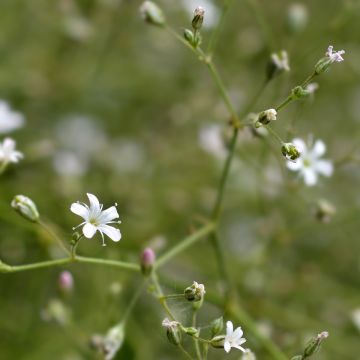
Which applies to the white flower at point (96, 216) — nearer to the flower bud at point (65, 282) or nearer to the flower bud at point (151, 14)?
the flower bud at point (65, 282)

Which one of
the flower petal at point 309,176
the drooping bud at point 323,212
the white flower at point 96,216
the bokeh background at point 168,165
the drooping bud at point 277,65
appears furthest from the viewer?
the bokeh background at point 168,165

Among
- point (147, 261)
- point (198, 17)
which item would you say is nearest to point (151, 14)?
point (198, 17)

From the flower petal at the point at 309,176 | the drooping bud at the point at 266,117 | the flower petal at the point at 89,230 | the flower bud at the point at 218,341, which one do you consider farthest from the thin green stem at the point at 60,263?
the flower petal at the point at 309,176

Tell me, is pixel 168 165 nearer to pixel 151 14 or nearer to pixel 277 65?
pixel 151 14

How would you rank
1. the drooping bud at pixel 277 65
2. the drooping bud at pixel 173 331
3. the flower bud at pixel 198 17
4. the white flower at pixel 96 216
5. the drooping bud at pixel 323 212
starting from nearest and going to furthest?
1. the drooping bud at pixel 173 331
2. the white flower at pixel 96 216
3. the flower bud at pixel 198 17
4. the drooping bud at pixel 277 65
5. the drooping bud at pixel 323 212

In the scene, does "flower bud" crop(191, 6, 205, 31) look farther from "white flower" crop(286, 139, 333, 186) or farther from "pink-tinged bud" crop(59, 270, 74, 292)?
"pink-tinged bud" crop(59, 270, 74, 292)

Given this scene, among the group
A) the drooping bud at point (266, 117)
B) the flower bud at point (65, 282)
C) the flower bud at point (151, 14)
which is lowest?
the drooping bud at point (266, 117)

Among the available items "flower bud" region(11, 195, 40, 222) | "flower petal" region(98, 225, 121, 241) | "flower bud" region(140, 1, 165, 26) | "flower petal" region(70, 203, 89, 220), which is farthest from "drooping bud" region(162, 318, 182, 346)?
"flower bud" region(140, 1, 165, 26)
